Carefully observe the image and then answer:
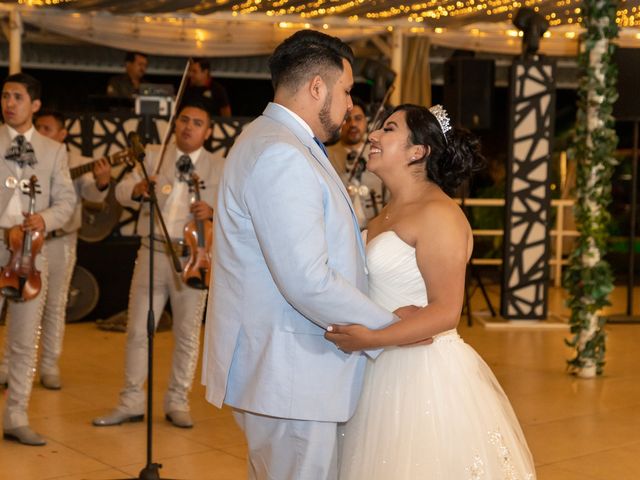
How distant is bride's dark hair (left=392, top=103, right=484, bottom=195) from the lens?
3258 millimetres

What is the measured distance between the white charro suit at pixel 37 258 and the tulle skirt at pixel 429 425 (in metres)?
2.36

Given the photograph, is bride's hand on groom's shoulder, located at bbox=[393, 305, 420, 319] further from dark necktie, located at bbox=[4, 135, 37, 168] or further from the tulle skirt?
dark necktie, located at bbox=[4, 135, 37, 168]

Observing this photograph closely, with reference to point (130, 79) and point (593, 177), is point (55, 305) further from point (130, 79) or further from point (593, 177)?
point (130, 79)

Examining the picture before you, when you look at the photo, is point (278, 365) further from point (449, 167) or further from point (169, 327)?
point (169, 327)

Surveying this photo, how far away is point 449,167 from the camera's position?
3.31m

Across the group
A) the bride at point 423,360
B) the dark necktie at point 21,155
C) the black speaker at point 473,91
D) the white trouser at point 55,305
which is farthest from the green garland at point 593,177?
the bride at point 423,360

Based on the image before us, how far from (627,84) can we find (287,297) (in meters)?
6.72

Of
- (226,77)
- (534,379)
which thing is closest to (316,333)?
(534,379)

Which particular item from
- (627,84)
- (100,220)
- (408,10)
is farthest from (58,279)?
(408,10)

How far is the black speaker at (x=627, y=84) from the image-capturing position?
27.9ft

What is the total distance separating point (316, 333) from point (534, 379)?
14.3 feet

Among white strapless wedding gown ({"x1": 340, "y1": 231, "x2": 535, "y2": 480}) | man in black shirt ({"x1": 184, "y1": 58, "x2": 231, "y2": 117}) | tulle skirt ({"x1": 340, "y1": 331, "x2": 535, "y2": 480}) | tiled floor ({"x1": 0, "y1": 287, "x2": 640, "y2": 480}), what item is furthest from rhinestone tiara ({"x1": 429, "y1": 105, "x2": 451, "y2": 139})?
man in black shirt ({"x1": 184, "y1": 58, "x2": 231, "y2": 117})

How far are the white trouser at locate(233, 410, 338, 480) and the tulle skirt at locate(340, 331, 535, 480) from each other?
1.30ft

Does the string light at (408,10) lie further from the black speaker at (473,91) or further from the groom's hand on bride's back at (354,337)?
the groom's hand on bride's back at (354,337)
